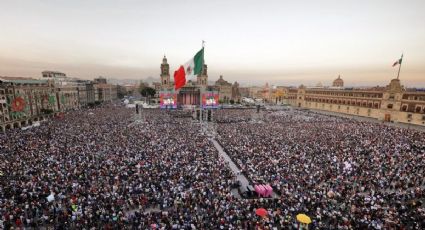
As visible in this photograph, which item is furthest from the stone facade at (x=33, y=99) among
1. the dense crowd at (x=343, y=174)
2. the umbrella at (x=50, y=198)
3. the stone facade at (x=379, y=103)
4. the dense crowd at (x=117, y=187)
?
the stone facade at (x=379, y=103)

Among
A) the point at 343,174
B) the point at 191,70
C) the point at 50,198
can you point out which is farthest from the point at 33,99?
the point at 343,174

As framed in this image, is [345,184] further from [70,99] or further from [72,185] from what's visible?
[70,99]

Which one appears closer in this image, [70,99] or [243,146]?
[243,146]

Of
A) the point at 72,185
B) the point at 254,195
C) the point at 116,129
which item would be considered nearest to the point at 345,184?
the point at 254,195

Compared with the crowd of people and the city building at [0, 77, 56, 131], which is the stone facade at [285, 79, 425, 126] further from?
the city building at [0, 77, 56, 131]

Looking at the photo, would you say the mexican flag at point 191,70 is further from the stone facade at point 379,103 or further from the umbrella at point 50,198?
the stone facade at point 379,103

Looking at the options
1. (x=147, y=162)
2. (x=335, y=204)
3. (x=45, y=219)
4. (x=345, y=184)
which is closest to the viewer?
(x=45, y=219)
